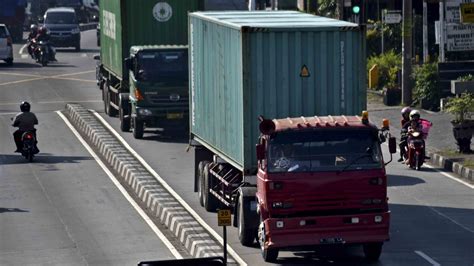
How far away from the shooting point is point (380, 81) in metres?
44.9

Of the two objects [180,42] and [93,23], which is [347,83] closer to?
[180,42]

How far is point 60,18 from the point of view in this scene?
230 ft

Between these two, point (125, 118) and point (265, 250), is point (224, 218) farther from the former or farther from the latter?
point (125, 118)

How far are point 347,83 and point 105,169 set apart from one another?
10870 mm

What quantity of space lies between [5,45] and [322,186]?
4188 cm

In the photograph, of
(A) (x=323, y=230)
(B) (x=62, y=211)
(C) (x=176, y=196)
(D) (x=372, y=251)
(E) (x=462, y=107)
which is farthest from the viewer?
(E) (x=462, y=107)

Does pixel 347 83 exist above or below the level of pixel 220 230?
above

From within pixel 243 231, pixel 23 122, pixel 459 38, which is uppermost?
pixel 459 38

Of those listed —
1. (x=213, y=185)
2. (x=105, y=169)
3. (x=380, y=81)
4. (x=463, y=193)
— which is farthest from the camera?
(x=380, y=81)

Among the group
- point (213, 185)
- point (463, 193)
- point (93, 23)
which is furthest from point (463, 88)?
point (93, 23)

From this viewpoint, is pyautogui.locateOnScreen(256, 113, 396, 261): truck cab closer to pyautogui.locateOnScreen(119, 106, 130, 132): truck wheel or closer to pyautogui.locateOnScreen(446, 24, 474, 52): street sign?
pyautogui.locateOnScreen(119, 106, 130, 132): truck wheel

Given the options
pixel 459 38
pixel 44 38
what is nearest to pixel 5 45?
pixel 44 38

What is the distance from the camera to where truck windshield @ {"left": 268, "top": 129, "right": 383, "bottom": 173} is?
19.2m

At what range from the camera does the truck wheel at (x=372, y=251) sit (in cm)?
1969
